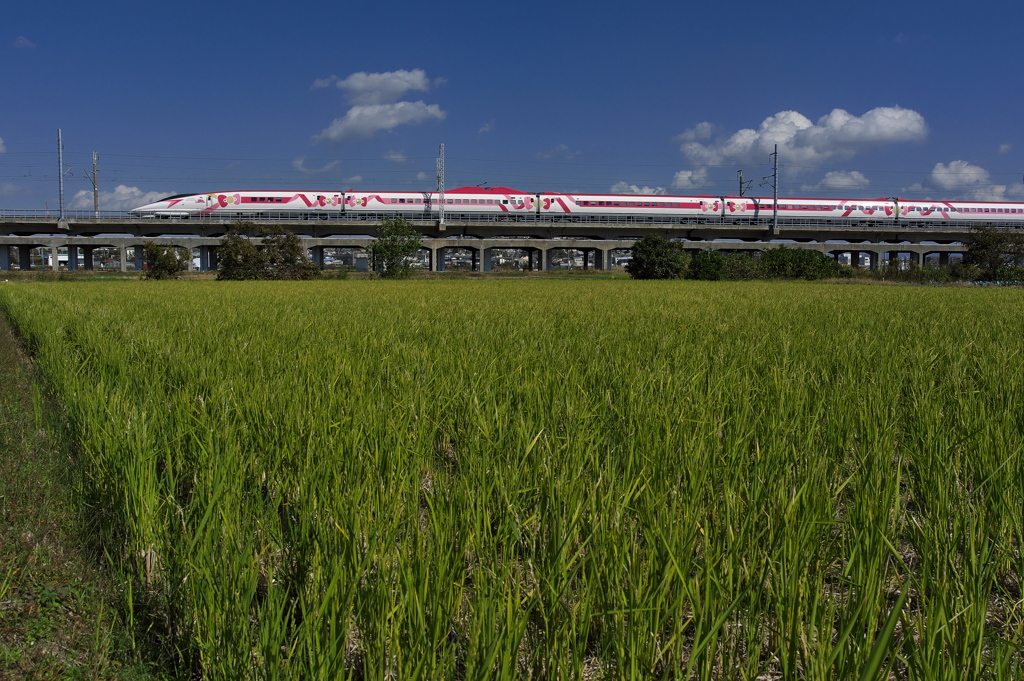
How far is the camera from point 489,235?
61156 mm

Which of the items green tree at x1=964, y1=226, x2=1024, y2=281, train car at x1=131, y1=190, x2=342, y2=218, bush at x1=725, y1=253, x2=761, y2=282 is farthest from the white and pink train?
bush at x1=725, y1=253, x2=761, y2=282

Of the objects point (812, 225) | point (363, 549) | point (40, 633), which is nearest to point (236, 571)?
A: point (363, 549)

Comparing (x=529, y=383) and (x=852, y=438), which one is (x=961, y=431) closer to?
(x=852, y=438)

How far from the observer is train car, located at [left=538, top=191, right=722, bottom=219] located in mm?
59156

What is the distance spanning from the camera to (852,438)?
9.59ft

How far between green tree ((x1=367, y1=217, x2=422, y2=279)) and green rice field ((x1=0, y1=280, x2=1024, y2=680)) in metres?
41.0

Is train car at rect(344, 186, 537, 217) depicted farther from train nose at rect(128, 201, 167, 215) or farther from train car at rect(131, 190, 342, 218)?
train nose at rect(128, 201, 167, 215)

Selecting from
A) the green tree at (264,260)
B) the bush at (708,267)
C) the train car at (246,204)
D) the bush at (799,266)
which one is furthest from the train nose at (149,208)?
the bush at (799,266)

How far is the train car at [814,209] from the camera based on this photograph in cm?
5912

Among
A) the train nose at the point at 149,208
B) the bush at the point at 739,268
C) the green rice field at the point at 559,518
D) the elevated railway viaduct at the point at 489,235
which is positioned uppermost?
the train nose at the point at 149,208

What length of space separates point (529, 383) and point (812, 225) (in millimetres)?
63436

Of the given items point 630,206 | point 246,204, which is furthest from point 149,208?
point 630,206

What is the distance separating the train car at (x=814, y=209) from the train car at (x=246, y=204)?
122 ft

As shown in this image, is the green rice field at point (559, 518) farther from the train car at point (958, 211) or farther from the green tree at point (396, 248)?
the train car at point (958, 211)
